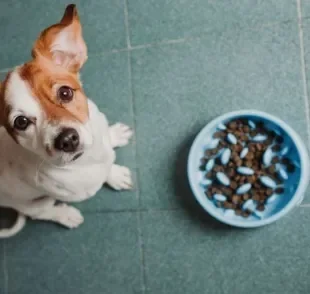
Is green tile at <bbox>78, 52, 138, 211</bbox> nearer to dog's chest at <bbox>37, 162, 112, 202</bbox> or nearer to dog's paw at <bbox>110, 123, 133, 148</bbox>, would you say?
dog's paw at <bbox>110, 123, 133, 148</bbox>

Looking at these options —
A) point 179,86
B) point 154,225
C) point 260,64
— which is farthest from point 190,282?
point 260,64

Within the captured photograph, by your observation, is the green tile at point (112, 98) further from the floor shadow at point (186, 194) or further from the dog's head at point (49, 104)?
the dog's head at point (49, 104)

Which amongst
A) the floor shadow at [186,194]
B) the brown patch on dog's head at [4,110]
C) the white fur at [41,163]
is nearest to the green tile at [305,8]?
the floor shadow at [186,194]

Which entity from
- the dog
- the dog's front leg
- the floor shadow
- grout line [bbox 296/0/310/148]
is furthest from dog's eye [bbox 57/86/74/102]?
grout line [bbox 296/0/310/148]

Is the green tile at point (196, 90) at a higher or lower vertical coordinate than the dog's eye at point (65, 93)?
lower

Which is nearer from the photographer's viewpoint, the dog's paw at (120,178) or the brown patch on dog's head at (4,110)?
the brown patch on dog's head at (4,110)

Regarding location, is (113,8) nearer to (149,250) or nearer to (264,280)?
(149,250)

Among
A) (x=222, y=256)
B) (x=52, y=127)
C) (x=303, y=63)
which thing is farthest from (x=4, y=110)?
(x=303, y=63)
